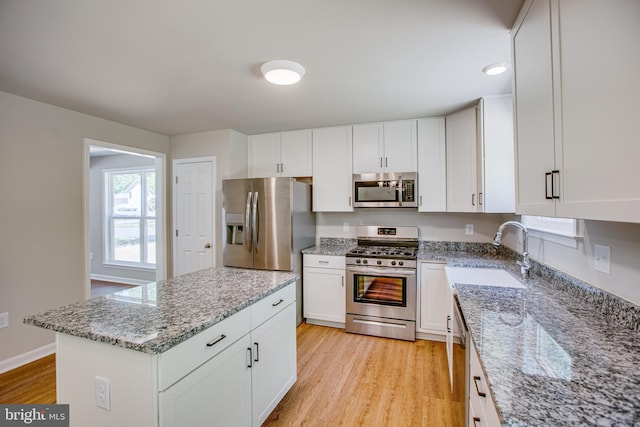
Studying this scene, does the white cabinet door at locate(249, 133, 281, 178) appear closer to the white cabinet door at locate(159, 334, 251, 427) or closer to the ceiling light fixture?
the ceiling light fixture

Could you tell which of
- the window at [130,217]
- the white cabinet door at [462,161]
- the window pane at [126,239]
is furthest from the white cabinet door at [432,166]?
the window pane at [126,239]

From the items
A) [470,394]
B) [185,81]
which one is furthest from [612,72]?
[185,81]

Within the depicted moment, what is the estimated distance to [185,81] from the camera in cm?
232

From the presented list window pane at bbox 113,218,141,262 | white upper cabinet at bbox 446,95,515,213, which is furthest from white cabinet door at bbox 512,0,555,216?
window pane at bbox 113,218,141,262

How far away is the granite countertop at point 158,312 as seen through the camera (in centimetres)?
115

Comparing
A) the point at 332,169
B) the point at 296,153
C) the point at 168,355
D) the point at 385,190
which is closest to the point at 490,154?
the point at 385,190

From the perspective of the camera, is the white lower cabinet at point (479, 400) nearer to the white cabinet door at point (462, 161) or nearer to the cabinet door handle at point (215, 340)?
the cabinet door handle at point (215, 340)

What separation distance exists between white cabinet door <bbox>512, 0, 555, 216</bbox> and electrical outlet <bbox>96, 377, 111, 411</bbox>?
192 centimetres

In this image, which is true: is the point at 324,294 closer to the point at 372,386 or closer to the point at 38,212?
the point at 372,386

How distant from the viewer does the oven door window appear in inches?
122

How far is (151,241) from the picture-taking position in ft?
17.6

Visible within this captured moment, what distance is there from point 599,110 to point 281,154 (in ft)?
10.9

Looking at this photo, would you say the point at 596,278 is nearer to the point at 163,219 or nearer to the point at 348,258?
the point at 348,258

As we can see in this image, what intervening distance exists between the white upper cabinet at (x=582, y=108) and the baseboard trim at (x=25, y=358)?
4.12 meters
